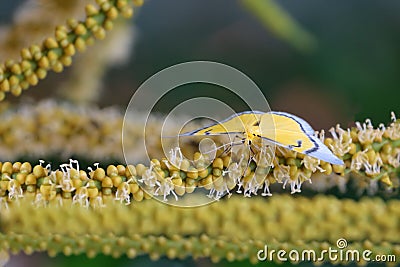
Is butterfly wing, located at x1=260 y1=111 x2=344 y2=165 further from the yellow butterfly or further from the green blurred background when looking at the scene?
the green blurred background

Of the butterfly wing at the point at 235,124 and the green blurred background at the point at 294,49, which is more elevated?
the green blurred background at the point at 294,49

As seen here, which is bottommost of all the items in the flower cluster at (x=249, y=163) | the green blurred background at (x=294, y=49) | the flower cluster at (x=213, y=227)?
the flower cluster at (x=213, y=227)

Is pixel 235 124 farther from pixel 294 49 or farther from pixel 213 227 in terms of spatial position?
pixel 294 49

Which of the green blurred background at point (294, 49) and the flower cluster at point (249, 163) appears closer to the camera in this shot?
the flower cluster at point (249, 163)

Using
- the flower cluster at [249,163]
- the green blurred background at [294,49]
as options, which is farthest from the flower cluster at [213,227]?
the green blurred background at [294,49]

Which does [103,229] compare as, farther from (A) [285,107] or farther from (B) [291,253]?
(A) [285,107]

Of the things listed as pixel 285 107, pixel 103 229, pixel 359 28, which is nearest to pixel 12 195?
pixel 103 229

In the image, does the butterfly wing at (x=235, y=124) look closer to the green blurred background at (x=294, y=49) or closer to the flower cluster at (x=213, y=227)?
the flower cluster at (x=213, y=227)
